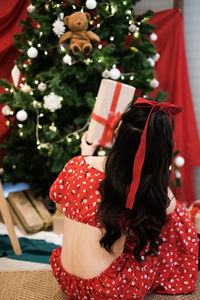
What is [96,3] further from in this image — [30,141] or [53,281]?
[53,281]

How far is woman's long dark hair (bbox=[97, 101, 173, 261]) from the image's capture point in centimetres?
110

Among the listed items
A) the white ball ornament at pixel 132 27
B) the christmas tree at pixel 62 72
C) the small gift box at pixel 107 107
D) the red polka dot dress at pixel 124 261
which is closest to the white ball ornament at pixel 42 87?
the christmas tree at pixel 62 72

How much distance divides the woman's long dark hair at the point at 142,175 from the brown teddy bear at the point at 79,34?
1.02m

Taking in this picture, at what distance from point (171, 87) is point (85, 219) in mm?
1668

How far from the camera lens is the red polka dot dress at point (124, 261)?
3.94 feet

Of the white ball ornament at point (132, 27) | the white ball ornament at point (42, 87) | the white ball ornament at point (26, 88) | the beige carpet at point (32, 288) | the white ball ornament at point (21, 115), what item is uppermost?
the white ball ornament at point (132, 27)

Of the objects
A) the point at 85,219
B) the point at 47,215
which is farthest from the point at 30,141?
the point at 85,219

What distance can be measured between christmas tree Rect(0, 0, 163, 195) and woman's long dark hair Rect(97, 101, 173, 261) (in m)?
0.97

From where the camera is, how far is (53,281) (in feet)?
5.24

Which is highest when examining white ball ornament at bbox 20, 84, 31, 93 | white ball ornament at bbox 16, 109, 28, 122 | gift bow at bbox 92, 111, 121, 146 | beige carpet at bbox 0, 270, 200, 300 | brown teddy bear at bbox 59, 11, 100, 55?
brown teddy bear at bbox 59, 11, 100, 55

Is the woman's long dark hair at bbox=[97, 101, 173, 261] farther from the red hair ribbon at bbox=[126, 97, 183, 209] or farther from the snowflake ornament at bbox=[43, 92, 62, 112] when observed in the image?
the snowflake ornament at bbox=[43, 92, 62, 112]

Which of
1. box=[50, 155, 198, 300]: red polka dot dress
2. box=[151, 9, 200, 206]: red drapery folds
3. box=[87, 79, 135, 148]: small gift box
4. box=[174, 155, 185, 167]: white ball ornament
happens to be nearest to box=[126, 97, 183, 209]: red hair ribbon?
box=[50, 155, 198, 300]: red polka dot dress

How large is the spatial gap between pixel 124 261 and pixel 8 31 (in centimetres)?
192

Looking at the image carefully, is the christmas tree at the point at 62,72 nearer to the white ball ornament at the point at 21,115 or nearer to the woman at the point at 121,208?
the white ball ornament at the point at 21,115
